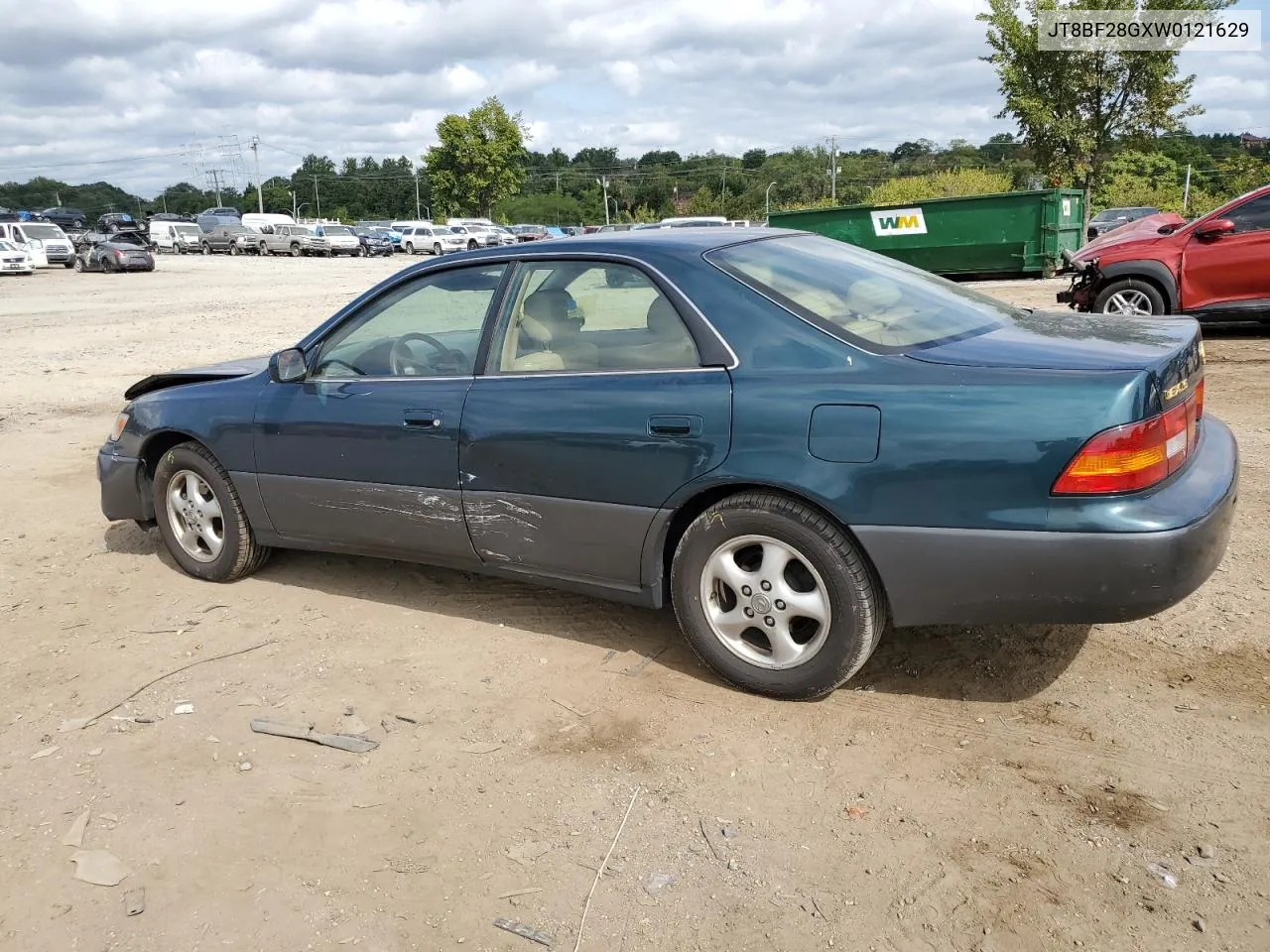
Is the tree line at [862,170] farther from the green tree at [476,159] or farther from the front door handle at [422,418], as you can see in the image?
the front door handle at [422,418]

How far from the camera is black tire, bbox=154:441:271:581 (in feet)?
16.0

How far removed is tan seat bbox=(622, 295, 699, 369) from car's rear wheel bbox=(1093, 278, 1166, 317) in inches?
333

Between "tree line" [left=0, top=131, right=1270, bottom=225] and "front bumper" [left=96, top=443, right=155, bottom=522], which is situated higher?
"tree line" [left=0, top=131, right=1270, bottom=225]

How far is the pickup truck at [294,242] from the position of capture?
1901 inches

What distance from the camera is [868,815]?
2934 millimetres

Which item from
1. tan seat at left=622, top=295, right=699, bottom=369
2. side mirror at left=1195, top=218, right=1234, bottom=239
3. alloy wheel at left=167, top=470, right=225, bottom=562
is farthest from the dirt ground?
side mirror at left=1195, top=218, right=1234, bottom=239

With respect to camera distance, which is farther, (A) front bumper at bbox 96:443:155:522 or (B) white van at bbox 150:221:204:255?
(B) white van at bbox 150:221:204:255

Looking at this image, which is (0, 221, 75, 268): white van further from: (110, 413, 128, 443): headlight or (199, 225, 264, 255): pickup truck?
(110, 413, 128, 443): headlight

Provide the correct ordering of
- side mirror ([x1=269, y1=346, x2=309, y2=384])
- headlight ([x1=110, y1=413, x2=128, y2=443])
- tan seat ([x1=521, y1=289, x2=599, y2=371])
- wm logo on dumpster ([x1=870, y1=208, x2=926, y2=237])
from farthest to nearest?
wm logo on dumpster ([x1=870, y1=208, x2=926, y2=237]) → headlight ([x1=110, y1=413, x2=128, y2=443]) → side mirror ([x1=269, y1=346, x2=309, y2=384]) → tan seat ([x1=521, y1=289, x2=599, y2=371])

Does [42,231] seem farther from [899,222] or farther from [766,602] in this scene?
[766,602]

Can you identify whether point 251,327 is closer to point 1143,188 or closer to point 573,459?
point 573,459

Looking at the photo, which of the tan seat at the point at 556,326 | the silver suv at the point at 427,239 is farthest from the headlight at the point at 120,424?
the silver suv at the point at 427,239

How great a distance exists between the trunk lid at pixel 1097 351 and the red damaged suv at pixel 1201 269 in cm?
759

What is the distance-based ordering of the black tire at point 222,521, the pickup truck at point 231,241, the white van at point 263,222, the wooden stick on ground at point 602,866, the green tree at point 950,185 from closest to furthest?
the wooden stick on ground at point 602,866
the black tire at point 222,521
the green tree at point 950,185
the white van at point 263,222
the pickup truck at point 231,241
